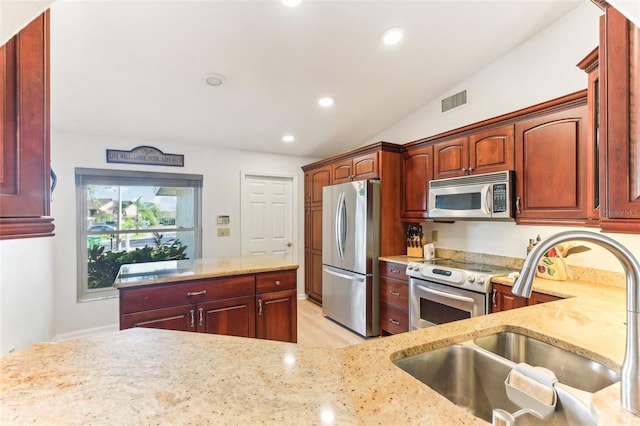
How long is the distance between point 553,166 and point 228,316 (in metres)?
2.71

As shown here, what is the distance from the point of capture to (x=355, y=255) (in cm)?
333

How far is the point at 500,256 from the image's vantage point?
9.15 ft

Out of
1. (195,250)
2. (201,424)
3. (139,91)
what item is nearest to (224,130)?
(139,91)

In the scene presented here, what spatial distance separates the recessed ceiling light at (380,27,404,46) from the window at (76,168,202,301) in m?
2.77

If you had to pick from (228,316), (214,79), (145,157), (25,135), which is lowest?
(228,316)

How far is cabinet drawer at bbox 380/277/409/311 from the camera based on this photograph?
9.77ft

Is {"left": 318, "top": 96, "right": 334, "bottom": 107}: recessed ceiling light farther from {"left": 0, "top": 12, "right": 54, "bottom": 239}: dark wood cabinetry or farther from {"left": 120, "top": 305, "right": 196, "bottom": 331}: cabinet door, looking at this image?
{"left": 0, "top": 12, "right": 54, "bottom": 239}: dark wood cabinetry

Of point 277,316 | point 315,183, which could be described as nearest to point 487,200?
point 277,316

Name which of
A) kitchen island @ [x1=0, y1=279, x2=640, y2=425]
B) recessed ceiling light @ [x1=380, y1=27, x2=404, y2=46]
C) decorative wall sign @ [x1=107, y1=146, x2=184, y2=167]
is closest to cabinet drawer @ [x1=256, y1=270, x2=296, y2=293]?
kitchen island @ [x1=0, y1=279, x2=640, y2=425]

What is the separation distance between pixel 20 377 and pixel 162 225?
3.35m

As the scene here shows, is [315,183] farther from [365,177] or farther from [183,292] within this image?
[183,292]

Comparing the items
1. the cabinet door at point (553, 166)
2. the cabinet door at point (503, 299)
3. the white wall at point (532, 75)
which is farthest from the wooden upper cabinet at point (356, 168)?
the cabinet door at point (503, 299)

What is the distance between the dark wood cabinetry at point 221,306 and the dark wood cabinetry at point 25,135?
140cm

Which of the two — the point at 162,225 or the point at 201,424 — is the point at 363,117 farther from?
the point at 201,424
